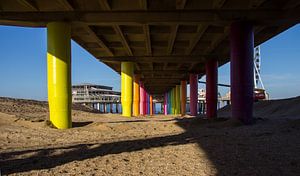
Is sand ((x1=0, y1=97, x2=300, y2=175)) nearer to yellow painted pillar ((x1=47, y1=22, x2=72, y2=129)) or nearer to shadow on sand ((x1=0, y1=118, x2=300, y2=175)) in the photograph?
shadow on sand ((x1=0, y1=118, x2=300, y2=175))

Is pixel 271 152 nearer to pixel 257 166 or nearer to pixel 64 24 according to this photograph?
pixel 257 166

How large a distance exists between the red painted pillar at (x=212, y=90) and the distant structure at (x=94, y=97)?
65420 mm

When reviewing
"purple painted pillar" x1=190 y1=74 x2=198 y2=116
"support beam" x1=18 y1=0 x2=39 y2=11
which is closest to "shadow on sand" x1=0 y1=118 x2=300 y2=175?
"support beam" x1=18 y1=0 x2=39 y2=11

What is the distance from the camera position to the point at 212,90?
23578 mm

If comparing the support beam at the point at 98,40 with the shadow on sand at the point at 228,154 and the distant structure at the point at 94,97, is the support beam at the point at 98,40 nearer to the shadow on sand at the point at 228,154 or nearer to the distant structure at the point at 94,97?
the shadow on sand at the point at 228,154

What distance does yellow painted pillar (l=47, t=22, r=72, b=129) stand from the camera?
40.3 ft

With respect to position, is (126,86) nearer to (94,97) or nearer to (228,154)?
(228,154)

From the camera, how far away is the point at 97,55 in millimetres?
25125

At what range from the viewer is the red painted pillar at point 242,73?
504 inches

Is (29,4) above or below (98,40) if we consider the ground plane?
above

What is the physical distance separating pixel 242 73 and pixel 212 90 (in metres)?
10.8

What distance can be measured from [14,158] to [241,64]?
9.50 m

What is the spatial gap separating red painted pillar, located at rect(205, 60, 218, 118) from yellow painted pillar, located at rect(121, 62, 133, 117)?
657cm

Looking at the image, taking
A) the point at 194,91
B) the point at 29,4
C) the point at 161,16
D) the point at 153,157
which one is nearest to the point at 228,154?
the point at 153,157
